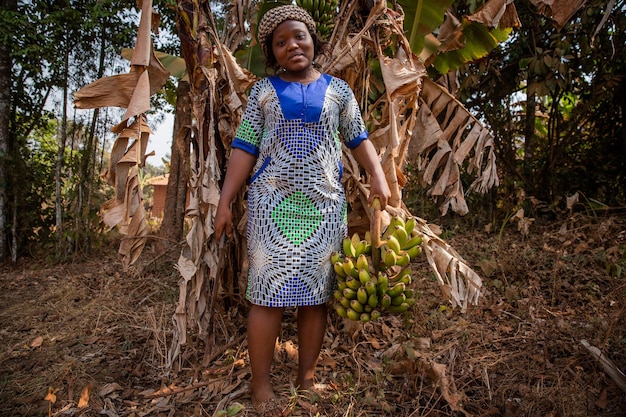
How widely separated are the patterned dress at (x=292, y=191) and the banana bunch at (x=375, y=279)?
0.44ft

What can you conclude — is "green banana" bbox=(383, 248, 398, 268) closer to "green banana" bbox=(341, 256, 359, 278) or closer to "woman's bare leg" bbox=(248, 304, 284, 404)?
"green banana" bbox=(341, 256, 359, 278)

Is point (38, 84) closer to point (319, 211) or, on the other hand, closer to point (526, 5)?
point (319, 211)

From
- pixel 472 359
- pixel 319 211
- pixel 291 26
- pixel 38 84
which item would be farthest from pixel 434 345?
pixel 38 84

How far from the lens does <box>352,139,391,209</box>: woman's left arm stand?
204 cm

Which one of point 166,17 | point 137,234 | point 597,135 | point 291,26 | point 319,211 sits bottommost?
point 137,234

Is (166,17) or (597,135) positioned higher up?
(166,17)

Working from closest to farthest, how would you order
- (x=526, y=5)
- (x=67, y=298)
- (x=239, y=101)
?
(x=239, y=101) → (x=67, y=298) → (x=526, y=5)

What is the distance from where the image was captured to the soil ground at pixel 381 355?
2068 mm

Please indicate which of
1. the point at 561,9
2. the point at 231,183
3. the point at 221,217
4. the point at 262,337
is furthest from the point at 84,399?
the point at 561,9

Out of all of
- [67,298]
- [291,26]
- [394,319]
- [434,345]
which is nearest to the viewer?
[291,26]

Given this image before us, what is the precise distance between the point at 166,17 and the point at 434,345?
190 inches

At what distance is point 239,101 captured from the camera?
2.43m

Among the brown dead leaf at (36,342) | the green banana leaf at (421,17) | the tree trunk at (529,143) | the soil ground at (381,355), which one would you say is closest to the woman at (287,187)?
the soil ground at (381,355)

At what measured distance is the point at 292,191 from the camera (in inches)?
78.8
